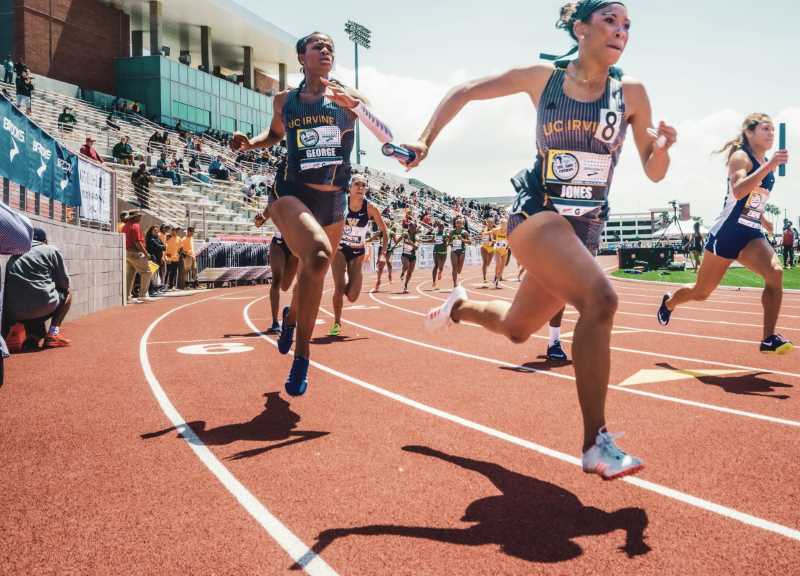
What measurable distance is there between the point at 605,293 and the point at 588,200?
0.67m

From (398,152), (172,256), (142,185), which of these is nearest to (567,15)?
(398,152)

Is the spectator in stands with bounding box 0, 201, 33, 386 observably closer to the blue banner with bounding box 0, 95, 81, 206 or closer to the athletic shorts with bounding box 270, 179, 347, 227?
the athletic shorts with bounding box 270, 179, 347, 227

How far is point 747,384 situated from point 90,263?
11342mm

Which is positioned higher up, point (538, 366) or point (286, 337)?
point (286, 337)

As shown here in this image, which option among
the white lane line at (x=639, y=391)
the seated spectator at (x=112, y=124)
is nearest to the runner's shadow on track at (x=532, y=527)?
the white lane line at (x=639, y=391)

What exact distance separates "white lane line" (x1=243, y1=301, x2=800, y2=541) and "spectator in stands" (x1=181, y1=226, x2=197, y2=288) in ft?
48.6

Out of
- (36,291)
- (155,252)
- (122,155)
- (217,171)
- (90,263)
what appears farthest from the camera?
(217,171)

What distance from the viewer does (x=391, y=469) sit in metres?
3.31

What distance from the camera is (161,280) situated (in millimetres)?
18062

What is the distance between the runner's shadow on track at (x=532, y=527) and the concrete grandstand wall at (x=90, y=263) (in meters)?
8.34

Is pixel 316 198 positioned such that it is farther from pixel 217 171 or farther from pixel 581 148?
pixel 217 171

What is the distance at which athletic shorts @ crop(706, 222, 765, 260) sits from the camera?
20.6 feet

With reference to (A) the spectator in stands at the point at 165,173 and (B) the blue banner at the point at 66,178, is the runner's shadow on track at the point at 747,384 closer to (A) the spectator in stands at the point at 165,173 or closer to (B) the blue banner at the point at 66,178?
(B) the blue banner at the point at 66,178

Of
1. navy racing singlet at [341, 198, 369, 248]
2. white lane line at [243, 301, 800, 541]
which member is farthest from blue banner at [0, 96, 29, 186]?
white lane line at [243, 301, 800, 541]
